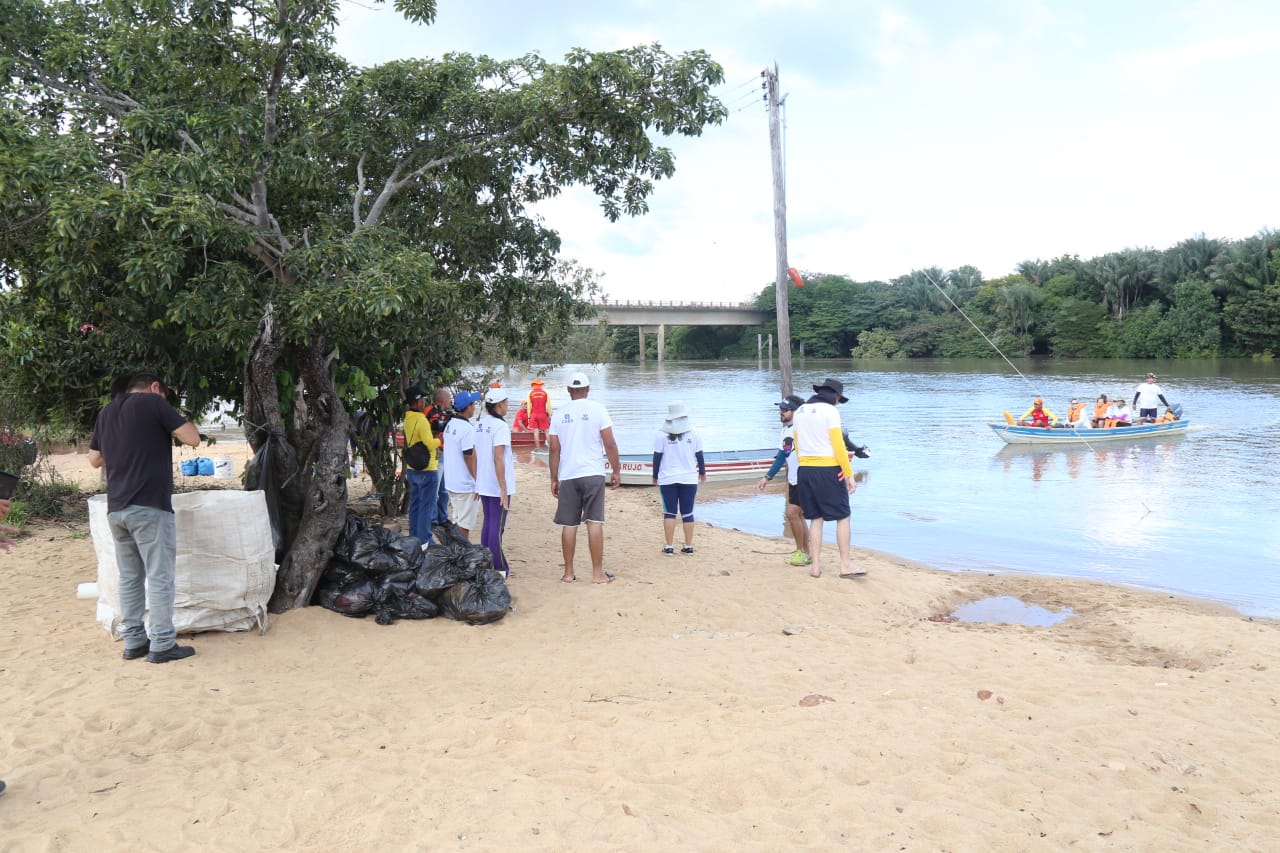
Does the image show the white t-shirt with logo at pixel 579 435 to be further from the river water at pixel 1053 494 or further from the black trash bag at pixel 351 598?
the river water at pixel 1053 494

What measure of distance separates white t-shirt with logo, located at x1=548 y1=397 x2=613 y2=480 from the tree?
141 centimetres

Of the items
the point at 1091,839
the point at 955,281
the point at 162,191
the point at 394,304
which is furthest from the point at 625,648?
the point at 955,281

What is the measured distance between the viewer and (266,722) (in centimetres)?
465

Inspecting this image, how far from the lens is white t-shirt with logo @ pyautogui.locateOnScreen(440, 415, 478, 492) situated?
25.1 ft

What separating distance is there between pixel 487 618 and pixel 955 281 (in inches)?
3532

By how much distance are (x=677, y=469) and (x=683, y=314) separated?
66590 mm

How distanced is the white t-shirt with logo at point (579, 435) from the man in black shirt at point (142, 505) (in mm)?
3154

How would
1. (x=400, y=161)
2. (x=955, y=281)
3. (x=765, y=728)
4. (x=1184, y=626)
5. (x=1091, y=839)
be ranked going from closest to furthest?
(x=1091, y=839) < (x=765, y=728) < (x=1184, y=626) < (x=400, y=161) < (x=955, y=281)

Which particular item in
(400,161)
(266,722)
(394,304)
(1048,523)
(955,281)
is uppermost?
(955,281)

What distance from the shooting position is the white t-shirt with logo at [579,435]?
7598 millimetres

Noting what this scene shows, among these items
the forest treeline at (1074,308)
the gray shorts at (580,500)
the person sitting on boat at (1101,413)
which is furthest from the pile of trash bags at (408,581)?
the forest treeline at (1074,308)

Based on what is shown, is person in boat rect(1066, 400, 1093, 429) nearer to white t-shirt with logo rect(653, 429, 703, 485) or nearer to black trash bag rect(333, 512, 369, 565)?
white t-shirt with logo rect(653, 429, 703, 485)

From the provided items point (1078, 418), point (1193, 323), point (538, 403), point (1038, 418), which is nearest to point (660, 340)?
point (1193, 323)

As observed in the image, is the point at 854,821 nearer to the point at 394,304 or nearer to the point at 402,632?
the point at 402,632
